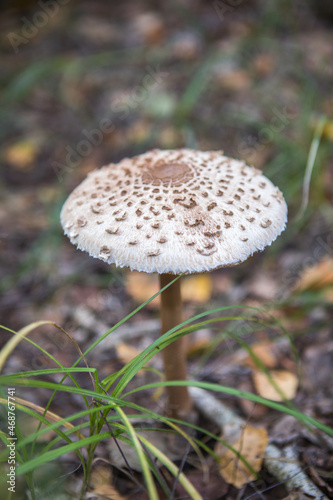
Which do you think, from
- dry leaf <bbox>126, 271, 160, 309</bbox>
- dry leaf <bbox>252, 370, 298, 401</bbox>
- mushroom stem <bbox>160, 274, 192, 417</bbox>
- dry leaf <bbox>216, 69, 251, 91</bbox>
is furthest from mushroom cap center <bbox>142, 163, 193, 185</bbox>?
dry leaf <bbox>216, 69, 251, 91</bbox>

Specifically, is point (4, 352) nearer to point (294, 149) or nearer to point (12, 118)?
point (294, 149)

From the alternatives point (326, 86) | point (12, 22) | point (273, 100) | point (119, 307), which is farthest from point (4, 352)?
point (12, 22)

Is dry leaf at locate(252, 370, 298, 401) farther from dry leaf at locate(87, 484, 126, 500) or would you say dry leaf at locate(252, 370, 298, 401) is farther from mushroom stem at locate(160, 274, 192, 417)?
dry leaf at locate(87, 484, 126, 500)

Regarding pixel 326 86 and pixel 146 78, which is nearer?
pixel 326 86

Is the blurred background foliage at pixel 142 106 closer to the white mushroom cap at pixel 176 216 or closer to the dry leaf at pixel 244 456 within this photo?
the white mushroom cap at pixel 176 216

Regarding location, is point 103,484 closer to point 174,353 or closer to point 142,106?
point 174,353
